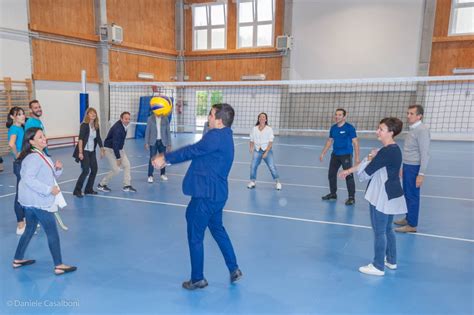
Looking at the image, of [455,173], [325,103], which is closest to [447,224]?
[455,173]

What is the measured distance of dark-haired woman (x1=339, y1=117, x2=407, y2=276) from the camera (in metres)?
3.52

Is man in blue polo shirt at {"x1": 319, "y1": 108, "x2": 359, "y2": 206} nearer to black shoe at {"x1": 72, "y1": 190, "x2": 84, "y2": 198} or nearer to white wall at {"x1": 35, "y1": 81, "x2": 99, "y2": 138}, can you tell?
black shoe at {"x1": 72, "y1": 190, "x2": 84, "y2": 198}

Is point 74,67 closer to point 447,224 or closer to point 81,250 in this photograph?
point 81,250

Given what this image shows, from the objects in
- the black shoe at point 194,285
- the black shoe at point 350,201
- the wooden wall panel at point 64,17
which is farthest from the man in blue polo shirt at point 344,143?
the wooden wall panel at point 64,17

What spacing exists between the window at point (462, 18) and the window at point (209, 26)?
1103cm

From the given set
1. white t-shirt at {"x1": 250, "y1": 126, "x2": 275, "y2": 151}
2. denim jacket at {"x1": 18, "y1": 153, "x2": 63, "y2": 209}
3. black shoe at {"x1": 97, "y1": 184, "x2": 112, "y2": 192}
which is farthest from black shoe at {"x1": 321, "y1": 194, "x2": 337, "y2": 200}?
denim jacket at {"x1": 18, "y1": 153, "x2": 63, "y2": 209}

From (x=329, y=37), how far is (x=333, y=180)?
13.2 m

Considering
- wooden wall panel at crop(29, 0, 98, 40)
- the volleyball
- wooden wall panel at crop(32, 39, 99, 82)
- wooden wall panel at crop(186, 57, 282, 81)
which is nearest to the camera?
the volleyball

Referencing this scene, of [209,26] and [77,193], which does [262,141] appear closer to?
[77,193]

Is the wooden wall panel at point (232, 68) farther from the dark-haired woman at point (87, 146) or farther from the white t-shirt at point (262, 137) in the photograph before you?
the dark-haired woman at point (87, 146)

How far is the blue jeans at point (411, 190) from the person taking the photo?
4895mm

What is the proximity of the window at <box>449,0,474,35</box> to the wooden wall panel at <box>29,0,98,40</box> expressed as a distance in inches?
623

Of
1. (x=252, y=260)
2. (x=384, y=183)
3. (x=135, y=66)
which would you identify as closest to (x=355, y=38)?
(x=135, y=66)

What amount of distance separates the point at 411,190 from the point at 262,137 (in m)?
3.16
